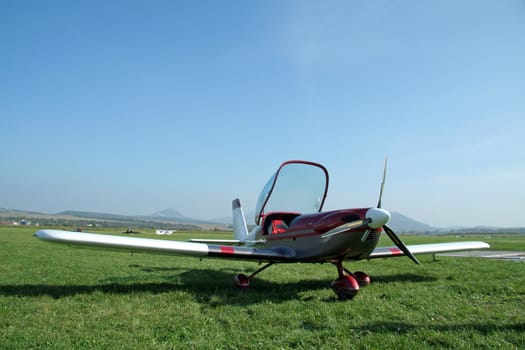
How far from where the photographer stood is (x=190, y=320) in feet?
14.6

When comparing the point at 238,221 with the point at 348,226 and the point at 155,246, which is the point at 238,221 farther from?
the point at 348,226

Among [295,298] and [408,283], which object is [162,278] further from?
[408,283]

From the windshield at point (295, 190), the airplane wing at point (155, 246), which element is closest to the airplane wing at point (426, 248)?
the windshield at point (295, 190)

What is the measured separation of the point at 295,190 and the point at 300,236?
210 cm

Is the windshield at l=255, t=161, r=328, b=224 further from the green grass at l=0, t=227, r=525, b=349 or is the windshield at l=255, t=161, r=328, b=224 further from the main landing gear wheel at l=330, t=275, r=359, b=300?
the main landing gear wheel at l=330, t=275, r=359, b=300

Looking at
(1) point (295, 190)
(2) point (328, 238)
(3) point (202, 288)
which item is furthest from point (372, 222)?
(3) point (202, 288)

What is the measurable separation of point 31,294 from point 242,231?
268 inches

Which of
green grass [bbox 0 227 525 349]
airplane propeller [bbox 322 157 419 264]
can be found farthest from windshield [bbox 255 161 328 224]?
airplane propeller [bbox 322 157 419 264]

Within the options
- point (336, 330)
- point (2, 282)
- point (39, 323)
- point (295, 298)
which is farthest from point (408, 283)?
point (2, 282)

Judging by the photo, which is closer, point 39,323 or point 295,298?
point 39,323

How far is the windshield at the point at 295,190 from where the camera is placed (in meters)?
8.84

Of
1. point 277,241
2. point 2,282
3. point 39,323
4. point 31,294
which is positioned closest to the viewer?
point 39,323

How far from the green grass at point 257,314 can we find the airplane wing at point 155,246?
2.32 feet

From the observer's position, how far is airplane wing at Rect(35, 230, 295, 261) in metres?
5.74
